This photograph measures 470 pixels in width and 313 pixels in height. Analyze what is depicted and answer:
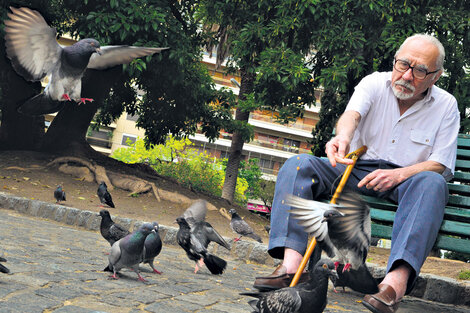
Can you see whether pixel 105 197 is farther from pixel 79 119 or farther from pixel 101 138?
pixel 101 138

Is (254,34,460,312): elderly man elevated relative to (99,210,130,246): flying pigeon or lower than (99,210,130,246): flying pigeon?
elevated

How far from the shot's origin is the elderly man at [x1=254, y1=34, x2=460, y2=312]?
2.71 meters

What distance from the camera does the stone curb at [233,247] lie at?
5.23 m

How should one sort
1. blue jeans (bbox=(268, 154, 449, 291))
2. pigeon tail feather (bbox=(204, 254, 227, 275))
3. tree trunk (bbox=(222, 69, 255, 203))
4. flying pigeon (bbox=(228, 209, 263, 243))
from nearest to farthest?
blue jeans (bbox=(268, 154, 449, 291))
pigeon tail feather (bbox=(204, 254, 227, 275))
flying pigeon (bbox=(228, 209, 263, 243))
tree trunk (bbox=(222, 69, 255, 203))

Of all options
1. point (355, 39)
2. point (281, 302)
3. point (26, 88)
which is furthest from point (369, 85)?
point (26, 88)

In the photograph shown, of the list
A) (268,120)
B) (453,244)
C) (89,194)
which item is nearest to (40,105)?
(89,194)

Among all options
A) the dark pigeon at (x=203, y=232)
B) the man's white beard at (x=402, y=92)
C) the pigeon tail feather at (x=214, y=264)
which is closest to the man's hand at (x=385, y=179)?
the man's white beard at (x=402, y=92)

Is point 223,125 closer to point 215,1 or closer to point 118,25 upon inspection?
point 215,1

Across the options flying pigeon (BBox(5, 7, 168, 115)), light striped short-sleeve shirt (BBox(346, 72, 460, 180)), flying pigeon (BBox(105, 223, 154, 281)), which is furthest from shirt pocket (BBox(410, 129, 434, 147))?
flying pigeon (BBox(5, 7, 168, 115))

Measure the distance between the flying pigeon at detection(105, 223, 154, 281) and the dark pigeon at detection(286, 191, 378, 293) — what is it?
1462 mm

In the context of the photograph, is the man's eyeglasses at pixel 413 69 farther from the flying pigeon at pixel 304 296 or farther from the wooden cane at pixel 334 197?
the flying pigeon at pixel 304 296

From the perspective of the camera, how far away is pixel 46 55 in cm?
802

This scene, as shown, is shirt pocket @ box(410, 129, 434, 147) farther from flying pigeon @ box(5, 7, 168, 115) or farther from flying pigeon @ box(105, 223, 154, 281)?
flying pigeon @ box(5, 7, 168, 115)

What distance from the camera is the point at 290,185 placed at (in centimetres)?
305
